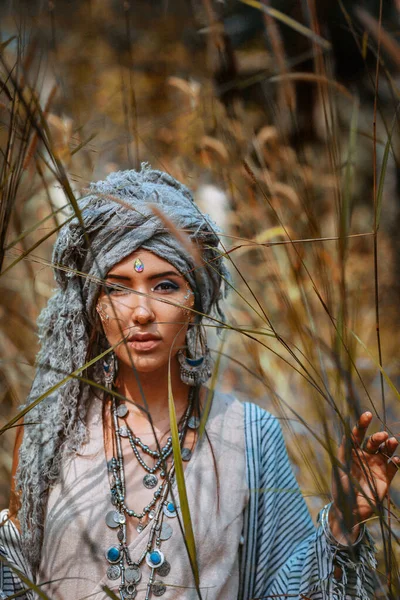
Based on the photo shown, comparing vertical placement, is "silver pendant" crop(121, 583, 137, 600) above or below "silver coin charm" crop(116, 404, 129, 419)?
below

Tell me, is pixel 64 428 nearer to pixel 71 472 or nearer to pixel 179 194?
pixel 71 472

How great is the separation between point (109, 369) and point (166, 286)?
192 millimetres

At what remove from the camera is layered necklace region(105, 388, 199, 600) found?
3.95ft

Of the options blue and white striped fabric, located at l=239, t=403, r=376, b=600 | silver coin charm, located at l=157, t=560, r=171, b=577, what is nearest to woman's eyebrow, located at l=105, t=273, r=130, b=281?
blue and white striped fabric, located at l=239, t=403, r=376, b=600

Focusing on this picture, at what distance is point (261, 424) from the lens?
54.6 inches

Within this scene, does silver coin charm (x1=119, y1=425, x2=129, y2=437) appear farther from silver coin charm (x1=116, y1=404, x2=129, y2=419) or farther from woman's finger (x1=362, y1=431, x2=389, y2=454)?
woman's finger (x1=362, y1=431, x2=389, y2=454)

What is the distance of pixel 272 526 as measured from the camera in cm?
134

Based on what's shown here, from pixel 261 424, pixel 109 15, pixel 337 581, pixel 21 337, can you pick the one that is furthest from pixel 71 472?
pixel 109 15

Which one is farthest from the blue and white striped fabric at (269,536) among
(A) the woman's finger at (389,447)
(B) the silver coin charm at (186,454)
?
(A) the woman's finger at (389,447)

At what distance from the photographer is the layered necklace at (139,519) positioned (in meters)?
1.21

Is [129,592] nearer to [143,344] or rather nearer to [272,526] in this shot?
[272,526]

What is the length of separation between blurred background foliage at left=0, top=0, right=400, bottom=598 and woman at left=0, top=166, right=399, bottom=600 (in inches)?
3.4

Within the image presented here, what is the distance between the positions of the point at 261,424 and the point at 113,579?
38 centimetres

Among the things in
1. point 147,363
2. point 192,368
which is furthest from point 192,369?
point 147,363
